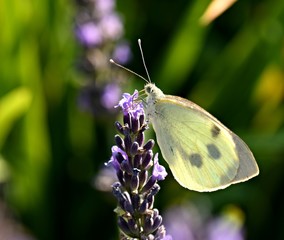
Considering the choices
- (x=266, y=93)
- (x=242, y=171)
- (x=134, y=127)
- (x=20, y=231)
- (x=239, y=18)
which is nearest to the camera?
(x=134, y=127)

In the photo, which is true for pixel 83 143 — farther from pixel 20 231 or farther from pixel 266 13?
pixel 266 13

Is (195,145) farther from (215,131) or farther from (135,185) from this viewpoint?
(135,185)

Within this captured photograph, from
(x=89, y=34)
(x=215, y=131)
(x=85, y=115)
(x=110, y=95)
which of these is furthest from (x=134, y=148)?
(x=85, y=115)

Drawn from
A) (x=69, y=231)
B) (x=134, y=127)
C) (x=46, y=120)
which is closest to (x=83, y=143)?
(x=46, y=120)

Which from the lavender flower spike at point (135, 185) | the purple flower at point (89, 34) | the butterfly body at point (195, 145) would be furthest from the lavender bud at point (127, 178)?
the purple flower at point (89, 34)

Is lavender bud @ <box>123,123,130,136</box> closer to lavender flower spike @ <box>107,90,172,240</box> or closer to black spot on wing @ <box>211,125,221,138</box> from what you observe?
lavender flower spike @ <box>107,90,172,240</box>

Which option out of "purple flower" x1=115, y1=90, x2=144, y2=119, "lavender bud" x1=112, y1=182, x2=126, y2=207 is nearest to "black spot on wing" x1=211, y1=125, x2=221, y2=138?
"purple flower" x1=115, y1=90, x2=144, y2=119

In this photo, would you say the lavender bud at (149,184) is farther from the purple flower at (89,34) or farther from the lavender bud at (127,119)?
the purple flower at (89,34)
